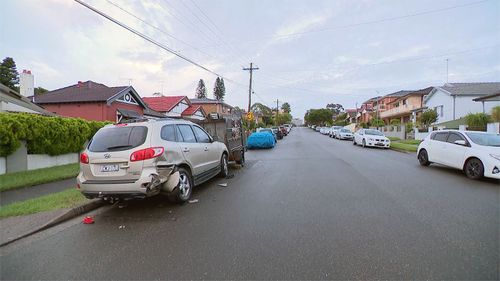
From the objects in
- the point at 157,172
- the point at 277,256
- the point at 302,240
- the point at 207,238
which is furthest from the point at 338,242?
the point at 157,172

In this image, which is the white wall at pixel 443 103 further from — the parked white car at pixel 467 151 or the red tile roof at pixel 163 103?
the red tile roof at pixel 163 103

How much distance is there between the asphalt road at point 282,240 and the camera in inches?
131

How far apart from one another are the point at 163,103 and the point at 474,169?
33.2 metres

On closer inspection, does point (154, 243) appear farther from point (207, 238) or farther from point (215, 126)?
point (215, 126)

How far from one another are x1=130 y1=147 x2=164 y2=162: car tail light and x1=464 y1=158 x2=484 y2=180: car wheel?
9.14m

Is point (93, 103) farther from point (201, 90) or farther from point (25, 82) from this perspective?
point (201, 90)

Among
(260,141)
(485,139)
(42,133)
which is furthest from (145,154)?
(260,141)

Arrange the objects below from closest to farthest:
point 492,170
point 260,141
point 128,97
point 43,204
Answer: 1. point 43,204
2. point 492,170
3. point 260,141
4. point 128,97

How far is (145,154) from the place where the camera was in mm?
5523

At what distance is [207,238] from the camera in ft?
14.1

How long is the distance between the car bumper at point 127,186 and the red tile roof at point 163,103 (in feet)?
98.1

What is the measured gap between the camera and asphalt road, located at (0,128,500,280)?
3.34m

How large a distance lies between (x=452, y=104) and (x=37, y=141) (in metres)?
40.6

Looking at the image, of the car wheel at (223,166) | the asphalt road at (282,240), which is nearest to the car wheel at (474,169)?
the asphalt road at (282,240)
